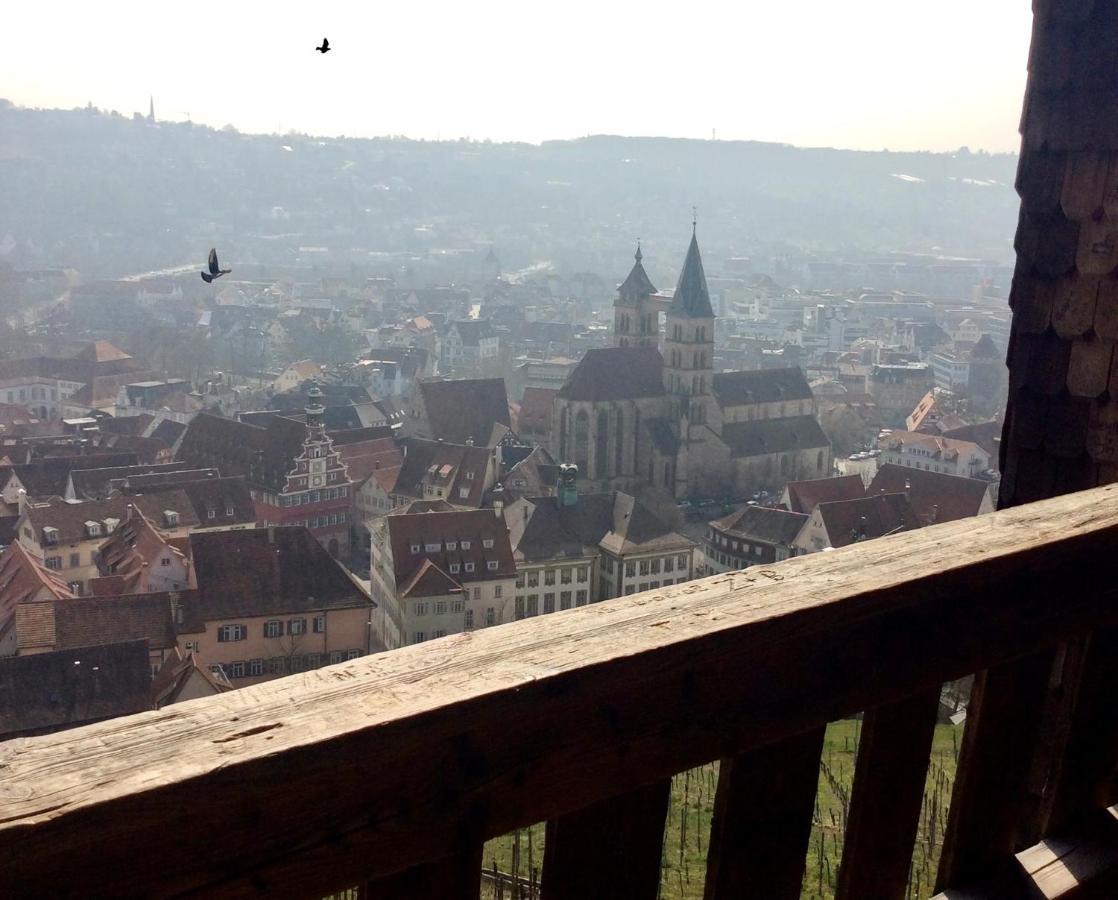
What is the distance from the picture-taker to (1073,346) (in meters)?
2.40

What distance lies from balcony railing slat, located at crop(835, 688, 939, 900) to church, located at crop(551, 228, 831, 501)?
3060cm

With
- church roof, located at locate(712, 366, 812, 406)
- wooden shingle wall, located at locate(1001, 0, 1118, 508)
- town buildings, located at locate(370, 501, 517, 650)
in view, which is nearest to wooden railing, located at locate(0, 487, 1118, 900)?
wooden shingle wall, located at locate(1001, 0, 1118, 508)

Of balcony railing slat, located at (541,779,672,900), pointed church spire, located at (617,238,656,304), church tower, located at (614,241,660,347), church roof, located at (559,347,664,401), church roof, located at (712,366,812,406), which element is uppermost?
balcony railing slat, located at (541,779,672,900)

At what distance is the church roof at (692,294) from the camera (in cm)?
3394

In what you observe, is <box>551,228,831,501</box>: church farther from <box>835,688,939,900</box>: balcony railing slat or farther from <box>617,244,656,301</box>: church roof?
<box>835,688,939,900</box>: balcony railing slat

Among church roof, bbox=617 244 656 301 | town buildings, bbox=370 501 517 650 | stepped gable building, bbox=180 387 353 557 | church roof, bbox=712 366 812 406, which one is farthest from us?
church roof, bbox=617 244 656 301

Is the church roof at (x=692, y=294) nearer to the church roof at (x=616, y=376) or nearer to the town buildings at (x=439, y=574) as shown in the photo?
the church roof at (x=616, y=376)

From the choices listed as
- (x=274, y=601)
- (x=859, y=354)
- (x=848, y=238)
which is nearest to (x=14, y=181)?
(x=859, y=354)

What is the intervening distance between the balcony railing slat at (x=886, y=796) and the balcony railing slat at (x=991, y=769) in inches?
3.9

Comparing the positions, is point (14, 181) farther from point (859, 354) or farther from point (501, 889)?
point (501, 889)

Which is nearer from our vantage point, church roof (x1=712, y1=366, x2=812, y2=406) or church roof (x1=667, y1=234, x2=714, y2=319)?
church roof (x1=667, y1=234, x2=714, y2=319)

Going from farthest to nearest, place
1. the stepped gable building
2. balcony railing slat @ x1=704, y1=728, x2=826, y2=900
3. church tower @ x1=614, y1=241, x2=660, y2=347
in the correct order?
church tower @ x1=614, y1=241, x2=660, y2=347, the stepped gable building, balcony railing slat @ x1=704, y1=728, x2=826, y2=900

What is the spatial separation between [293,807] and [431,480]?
26373 millimetres

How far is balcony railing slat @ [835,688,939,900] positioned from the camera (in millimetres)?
976
